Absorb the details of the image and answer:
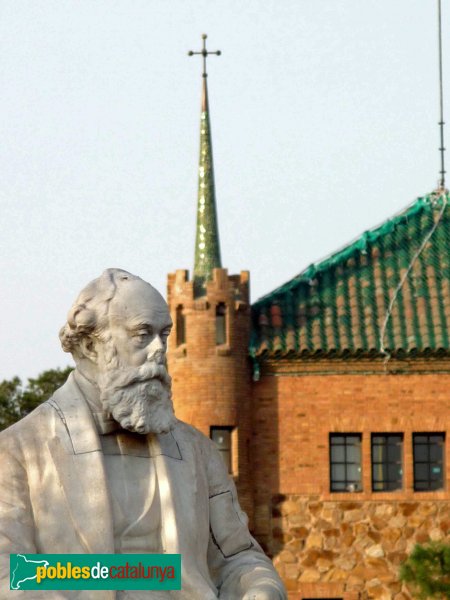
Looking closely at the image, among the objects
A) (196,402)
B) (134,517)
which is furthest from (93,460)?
(196,402)

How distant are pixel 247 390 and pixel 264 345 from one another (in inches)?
32.4

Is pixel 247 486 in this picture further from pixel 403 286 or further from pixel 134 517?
pixel 134 517

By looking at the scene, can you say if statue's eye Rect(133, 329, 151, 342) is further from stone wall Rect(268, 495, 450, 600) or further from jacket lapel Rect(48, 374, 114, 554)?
stone wall Rect(268, 495, 450, 600)

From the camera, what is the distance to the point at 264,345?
39219 mm

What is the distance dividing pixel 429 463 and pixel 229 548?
1190 inches

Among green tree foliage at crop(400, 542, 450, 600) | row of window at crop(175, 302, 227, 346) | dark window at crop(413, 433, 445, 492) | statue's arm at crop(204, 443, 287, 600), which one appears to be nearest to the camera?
statue's arm at crop(204, 443, 287, 600)

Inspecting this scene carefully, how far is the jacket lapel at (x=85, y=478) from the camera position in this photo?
9.33 meters

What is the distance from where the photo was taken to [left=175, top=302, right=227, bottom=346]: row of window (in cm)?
3916

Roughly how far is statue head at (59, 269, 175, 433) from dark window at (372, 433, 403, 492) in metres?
29.9

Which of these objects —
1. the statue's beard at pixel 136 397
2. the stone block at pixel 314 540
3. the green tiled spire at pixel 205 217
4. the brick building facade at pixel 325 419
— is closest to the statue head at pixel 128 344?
the statue's beard at pixel 136 397

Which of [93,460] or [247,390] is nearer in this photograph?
[93,460]

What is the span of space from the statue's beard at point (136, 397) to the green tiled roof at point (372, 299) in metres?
29.3

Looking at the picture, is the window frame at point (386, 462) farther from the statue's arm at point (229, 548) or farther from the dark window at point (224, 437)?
the statue's arm at point (229, 548)

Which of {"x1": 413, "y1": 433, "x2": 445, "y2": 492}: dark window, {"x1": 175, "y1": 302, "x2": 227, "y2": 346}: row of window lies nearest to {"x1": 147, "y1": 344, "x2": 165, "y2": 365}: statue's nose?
{"x1": 175, "y1": 302, "x2": 227, "y2": 346}: row of window
